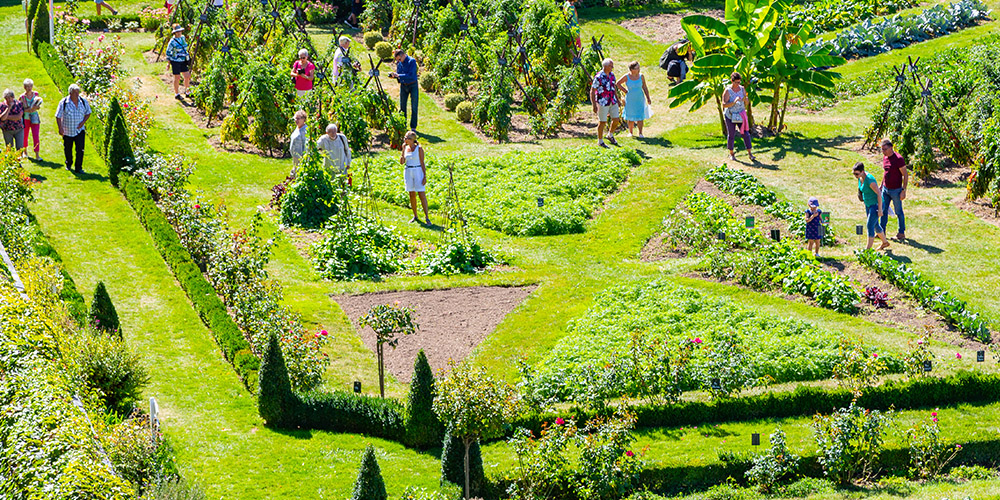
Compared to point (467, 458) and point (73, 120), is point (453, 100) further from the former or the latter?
point (467, 458)

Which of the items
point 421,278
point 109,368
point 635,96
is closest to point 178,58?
point 635,96

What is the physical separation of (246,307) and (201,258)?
3.01m

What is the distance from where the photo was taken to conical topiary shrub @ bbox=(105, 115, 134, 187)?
73.3ft

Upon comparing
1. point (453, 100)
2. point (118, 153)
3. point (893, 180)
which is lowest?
point (118, 153)

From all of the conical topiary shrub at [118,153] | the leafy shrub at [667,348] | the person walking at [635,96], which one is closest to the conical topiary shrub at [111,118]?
the conical topiary shrub at [118,153]

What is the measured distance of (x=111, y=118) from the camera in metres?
22.7

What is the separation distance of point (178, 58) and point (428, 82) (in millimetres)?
6003

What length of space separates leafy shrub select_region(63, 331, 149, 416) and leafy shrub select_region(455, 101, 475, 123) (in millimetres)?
13603

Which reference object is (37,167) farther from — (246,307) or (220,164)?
(246,307)

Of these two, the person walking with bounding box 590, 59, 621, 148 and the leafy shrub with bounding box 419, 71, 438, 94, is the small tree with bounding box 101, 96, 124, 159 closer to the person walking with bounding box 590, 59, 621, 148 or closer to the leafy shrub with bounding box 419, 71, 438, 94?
the leafy shrub with bounding box 419, 71, 438, 94

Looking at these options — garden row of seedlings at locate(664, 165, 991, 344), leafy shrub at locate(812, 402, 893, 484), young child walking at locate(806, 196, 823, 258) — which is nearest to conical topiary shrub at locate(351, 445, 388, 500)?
leafy shrub at locate(812, 402, 893, 484)

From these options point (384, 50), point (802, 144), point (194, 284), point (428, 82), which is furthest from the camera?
point (384, 50)

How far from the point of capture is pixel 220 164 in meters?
24.2

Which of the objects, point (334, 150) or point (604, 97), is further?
point (604, 97)
